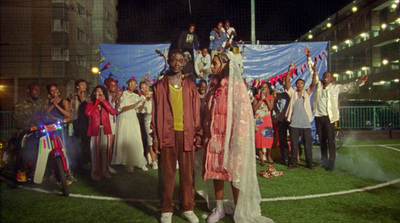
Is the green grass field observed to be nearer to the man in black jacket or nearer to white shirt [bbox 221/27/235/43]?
the man in black jacket

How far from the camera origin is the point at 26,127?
19.8 feet

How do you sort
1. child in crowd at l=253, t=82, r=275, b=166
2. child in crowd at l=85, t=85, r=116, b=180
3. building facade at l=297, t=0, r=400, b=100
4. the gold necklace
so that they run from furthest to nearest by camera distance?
building facade at l=297, t=0, r=400, b=100
child in crowd at l=253, t=82, r=275, b=166
child in crowd at l=85, t=85, r=116, b=180
the gold necklace

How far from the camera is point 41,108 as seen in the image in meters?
6.09

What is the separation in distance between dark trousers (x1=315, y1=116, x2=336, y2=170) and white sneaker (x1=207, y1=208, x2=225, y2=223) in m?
4.10

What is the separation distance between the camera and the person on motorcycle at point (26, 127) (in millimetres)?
5969

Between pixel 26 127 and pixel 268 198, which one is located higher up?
pixel 26 127

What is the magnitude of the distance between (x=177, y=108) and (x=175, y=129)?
271 mm

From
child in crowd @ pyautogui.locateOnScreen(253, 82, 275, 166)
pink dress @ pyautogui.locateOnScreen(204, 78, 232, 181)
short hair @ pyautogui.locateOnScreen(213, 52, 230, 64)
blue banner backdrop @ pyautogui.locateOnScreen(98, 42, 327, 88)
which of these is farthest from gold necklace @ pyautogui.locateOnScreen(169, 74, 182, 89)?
blue banner backdrop @ pyautogui.locateOnScreen(98, 42, 327, 88)

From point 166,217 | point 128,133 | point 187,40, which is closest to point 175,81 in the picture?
point 166,217

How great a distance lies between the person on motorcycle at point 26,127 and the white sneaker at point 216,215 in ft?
11.4

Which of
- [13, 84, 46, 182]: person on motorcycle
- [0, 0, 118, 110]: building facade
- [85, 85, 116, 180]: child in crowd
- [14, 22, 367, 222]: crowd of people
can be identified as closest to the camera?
[14, 22, 367, 222]: crowd of people

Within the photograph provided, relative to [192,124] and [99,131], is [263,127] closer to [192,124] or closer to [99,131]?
[99,131]

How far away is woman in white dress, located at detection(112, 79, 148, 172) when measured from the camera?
298 inches

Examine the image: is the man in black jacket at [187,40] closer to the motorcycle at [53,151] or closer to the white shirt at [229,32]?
the white shirt at [229,32]
